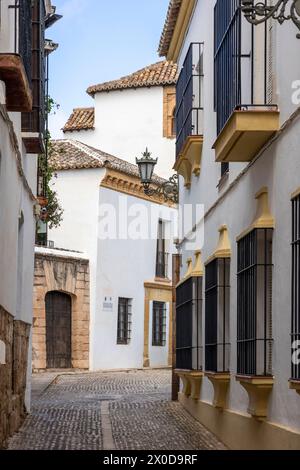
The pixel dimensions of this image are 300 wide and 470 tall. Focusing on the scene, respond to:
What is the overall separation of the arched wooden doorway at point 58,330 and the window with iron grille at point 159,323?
476 cm

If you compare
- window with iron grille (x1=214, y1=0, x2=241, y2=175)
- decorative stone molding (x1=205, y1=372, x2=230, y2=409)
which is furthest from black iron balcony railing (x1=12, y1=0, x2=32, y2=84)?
decorative stone molding (x1=205, y1=372, x2=230, y2=409)

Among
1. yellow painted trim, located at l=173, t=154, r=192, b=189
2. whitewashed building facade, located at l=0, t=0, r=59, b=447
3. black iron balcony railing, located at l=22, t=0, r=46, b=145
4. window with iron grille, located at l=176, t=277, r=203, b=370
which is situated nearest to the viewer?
whitewashed building facade, located at l=0, t=0, r=59, b=447

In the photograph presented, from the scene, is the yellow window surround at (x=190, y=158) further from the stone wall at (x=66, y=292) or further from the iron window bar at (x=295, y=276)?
the stone wall at (x=66, y=292)

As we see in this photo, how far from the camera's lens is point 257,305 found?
33.8 feet

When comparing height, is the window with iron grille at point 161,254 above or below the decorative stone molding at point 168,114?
below

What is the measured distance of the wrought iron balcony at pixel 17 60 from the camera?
967cm

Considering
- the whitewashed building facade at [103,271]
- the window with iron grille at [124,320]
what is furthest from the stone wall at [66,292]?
the window with iron grille at [124,320]

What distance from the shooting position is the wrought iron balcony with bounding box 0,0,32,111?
31.7 ft

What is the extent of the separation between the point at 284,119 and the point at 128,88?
31.6 meters

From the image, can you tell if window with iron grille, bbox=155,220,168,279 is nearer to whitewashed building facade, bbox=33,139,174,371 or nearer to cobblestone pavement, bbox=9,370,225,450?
whitewashed building facade, bbox=33,139,174,371

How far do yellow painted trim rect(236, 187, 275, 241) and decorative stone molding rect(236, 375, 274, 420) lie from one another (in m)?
1.40

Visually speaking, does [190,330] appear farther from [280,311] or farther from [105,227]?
[105,227]
